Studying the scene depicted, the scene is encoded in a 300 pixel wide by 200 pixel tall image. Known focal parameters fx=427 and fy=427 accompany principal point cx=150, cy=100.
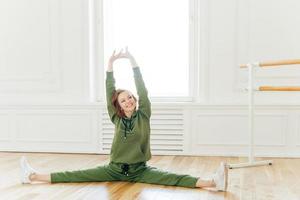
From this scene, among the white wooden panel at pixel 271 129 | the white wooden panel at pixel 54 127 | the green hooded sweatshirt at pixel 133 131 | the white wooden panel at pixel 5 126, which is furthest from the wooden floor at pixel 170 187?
the white wooden panel at pixel 5 126

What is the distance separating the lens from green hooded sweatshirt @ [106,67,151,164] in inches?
107

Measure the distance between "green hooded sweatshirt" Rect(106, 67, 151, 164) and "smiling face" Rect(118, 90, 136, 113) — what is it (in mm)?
54

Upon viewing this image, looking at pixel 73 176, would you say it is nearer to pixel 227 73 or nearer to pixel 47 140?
pixel 47 140

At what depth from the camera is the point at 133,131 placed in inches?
108

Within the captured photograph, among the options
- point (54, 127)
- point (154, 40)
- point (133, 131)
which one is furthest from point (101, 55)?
point (133, 131)

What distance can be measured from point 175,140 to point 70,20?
159cm

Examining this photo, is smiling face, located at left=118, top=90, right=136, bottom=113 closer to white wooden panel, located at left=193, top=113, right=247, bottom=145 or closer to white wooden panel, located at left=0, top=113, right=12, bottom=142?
white wooden panel, located at left=193, top=113, right=247, bottom=145

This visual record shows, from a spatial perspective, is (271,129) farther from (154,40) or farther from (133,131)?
(133,131)

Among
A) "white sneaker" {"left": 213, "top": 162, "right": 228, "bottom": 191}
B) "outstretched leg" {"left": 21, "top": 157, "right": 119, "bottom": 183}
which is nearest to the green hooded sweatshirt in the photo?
"outstretched leg" {"left": 21, "top": 157, "right": 119, "bottom": 183}

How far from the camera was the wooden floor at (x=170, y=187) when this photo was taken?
245 centimetres

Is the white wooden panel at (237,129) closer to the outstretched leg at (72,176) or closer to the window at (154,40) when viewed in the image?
the window at (154,40)

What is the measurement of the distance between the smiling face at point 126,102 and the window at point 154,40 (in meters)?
1.59

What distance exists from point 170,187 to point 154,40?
2.09 m

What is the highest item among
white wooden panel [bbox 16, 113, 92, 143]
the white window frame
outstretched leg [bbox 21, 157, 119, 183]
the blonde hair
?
the white window frame
